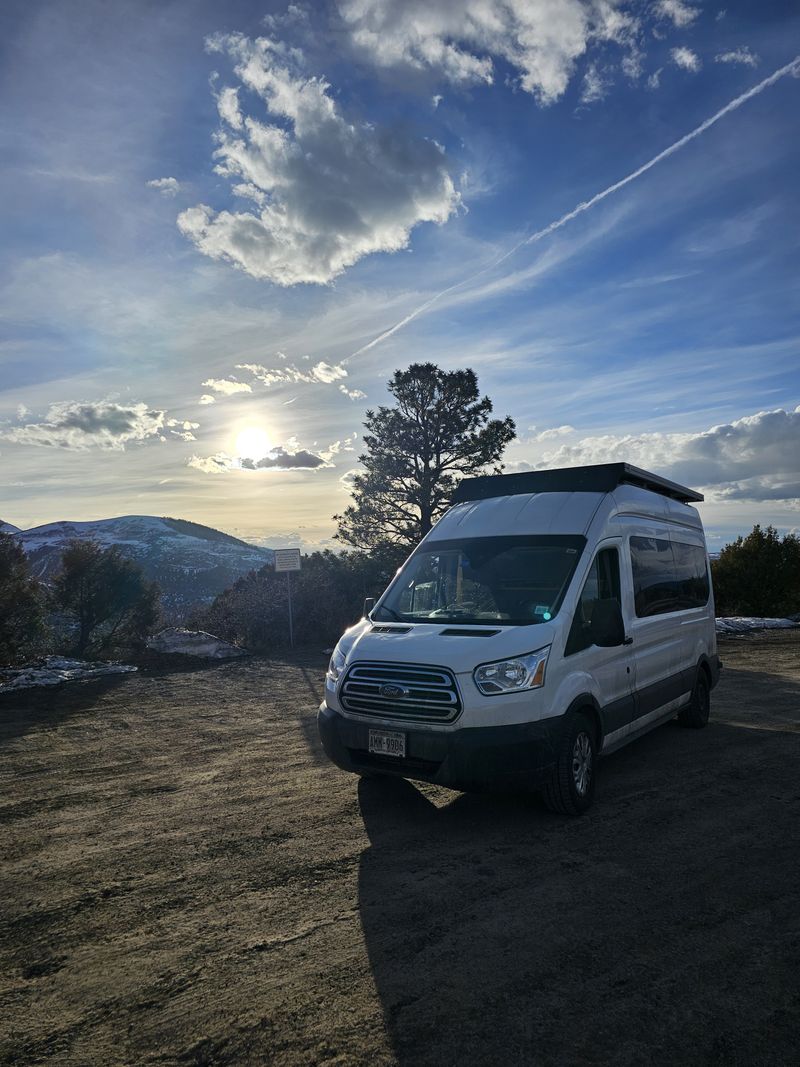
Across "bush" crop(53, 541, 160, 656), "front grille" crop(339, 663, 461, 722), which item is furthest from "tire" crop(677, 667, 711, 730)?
"bush" crop(53, 541, 160, 656)

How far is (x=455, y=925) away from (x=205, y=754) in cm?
482

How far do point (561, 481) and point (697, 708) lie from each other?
405 centimetres

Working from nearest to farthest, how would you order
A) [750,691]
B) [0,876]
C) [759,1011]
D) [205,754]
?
1. [759,1011]
2. [0,876]
3. [205,754]
4. [750,691]

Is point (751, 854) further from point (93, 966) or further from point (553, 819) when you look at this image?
point (93, 966)

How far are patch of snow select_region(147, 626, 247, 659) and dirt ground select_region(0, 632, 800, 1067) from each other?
975 centimetres

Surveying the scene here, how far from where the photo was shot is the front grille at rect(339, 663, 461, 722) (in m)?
4.73

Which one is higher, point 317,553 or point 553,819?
point 317,553

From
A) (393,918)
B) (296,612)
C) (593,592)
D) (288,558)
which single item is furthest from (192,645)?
(393,918)

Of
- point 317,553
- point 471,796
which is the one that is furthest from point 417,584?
point 317,553

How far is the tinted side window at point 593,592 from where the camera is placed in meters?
5.22

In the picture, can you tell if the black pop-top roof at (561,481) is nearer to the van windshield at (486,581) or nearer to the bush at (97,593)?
the van windshield at (486,581)

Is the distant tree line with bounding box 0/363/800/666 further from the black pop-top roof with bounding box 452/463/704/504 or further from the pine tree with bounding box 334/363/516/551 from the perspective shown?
the black pop-top roof with bounding box 452/463/704/504

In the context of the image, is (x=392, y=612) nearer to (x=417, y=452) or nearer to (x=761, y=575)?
(x=417, y=452)

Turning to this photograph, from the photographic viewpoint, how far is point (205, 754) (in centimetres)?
757
